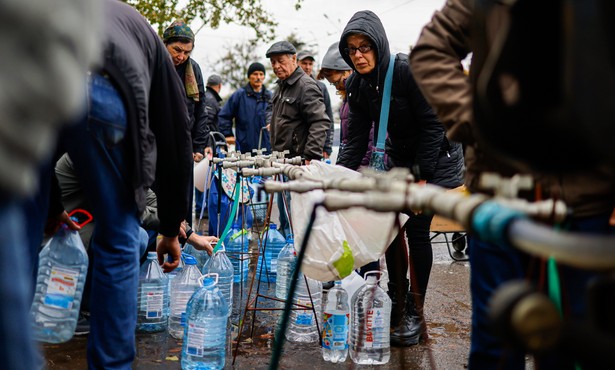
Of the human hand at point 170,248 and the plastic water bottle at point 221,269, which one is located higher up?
the human hand at point 170,248

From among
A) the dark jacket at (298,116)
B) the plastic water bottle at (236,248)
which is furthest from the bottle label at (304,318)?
the dark jacket at (298,116)

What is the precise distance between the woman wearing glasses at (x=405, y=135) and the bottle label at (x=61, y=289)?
1.99m

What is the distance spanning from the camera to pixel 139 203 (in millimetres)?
2537

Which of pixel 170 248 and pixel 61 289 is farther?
pixel 170 248

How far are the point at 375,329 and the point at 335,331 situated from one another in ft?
0.79

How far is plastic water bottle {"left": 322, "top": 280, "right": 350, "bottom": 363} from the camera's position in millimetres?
3674

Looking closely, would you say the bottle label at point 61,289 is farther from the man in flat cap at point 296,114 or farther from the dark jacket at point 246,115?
the dark jacket at point 246,115

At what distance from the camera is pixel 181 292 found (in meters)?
4.17

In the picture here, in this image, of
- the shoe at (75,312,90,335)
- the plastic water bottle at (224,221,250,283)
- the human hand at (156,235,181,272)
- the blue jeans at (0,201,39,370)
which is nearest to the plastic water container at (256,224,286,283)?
the plastic water bottle at (224,221,250,283)

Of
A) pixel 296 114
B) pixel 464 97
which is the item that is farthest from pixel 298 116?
pixel 464 97

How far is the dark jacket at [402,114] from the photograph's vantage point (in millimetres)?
3916

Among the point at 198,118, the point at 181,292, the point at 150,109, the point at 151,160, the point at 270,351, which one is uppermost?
the point at 198,118

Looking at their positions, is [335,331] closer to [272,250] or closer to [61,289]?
[61,289]

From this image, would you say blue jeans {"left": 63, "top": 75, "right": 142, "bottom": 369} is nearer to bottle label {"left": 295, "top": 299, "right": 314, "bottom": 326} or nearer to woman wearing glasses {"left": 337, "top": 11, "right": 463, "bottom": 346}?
bottle label {"left": 295, "top": 299, "right": 314, "bottom": 326}
